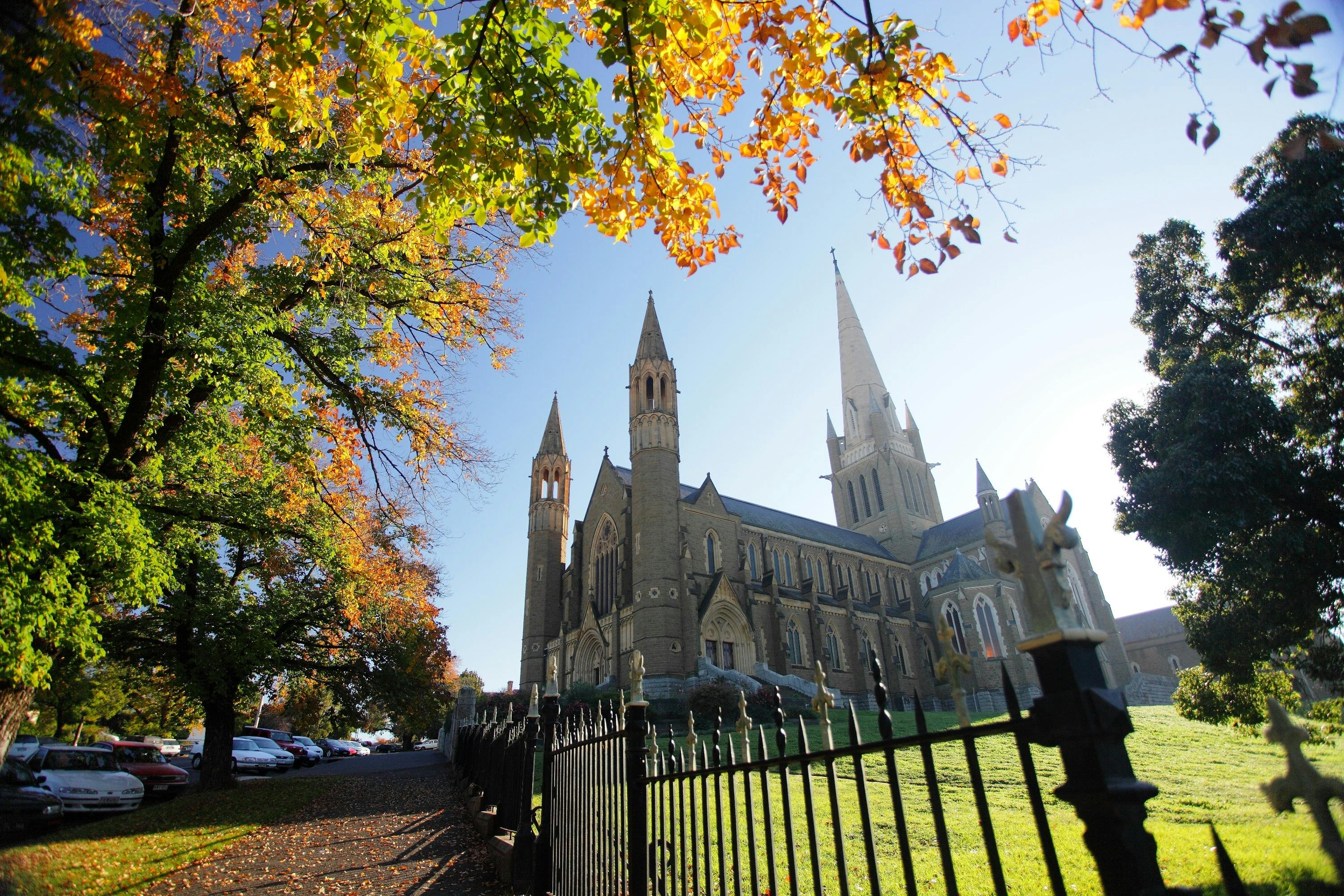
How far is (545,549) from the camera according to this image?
4047 cm

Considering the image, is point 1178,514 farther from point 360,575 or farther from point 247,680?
point 247,680

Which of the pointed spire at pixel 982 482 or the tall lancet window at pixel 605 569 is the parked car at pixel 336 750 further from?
the pointed spire at pixel 982 482

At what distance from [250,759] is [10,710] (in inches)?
863

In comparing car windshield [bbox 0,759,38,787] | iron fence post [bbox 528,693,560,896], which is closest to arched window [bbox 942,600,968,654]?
iron fence post [bbox 528,693,560,896]

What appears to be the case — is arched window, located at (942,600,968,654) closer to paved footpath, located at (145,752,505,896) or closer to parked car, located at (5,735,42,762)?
paved footpath, located at (145,752,505,896)

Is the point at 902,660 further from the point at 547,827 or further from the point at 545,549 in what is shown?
the point at 547,827

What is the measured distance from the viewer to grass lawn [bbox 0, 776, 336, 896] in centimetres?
582

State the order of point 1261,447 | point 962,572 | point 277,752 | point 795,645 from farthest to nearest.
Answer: point 962,572 → point 795,645 → point 277,752 → point 1261,447

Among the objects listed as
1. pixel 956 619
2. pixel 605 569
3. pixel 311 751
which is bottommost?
pixel 311 751

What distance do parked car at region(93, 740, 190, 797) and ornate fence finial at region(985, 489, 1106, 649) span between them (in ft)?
74.2

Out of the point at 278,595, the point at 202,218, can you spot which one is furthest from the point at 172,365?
the point at 278,595

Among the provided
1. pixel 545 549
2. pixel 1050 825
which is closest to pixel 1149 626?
pixel 545 549

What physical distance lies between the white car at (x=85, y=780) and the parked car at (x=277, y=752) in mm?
11240

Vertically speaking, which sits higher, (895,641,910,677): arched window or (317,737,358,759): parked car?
(895,641,910,677): arched window
